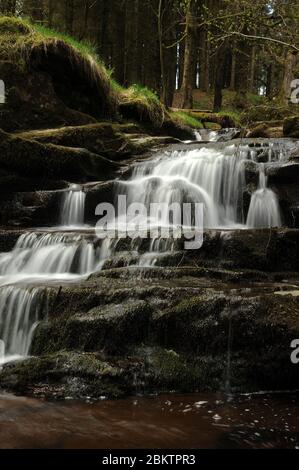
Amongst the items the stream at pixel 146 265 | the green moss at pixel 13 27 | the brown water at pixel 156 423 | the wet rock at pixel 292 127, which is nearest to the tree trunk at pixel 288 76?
the wet rock at pixel 292 127

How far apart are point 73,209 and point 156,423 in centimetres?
584

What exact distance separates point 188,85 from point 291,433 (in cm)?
1505

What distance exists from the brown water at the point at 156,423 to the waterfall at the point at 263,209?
4113mm

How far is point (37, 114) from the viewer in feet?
38.5

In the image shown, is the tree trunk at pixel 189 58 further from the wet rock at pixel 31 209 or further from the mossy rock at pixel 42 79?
the wet rock at pixel 31 209

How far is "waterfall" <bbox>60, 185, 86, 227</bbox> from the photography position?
9234mm

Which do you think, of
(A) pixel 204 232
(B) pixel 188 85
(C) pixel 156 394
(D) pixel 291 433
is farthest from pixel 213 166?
(B) pixel 188 85

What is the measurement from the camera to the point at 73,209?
9.27 meters

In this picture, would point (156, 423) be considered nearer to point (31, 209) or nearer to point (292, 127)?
point (31, 209)

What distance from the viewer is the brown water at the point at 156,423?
365 cm

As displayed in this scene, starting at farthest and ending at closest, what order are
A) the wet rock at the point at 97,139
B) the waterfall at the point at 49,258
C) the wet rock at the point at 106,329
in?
the wet rock at the point at 97,139, the waterfall at the point at 49,258, the wet rock at the point at 106,329

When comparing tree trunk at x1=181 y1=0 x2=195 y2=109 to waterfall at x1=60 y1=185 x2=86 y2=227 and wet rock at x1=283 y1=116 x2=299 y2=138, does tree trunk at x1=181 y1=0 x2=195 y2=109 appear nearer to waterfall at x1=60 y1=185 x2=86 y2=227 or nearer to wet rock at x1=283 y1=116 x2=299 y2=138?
wet rock at x1=283 y1=116 x2=299 y2=138

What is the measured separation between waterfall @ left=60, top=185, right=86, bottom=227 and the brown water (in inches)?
199

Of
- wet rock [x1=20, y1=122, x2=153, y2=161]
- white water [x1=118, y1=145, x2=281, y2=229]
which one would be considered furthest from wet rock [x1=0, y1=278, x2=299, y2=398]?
wet rock [x1=20, y1=122, x2=153, y2=161]
